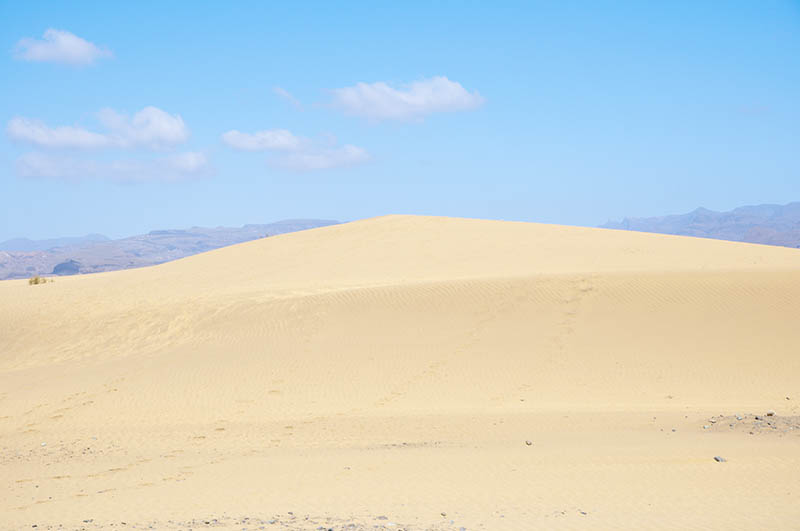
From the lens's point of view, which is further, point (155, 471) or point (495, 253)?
point (495, 253)

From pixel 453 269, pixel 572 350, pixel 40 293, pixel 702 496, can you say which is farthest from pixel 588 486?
pixel 40 293

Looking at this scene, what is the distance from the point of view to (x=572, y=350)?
48.1ft

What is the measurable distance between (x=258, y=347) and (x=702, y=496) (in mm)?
11190

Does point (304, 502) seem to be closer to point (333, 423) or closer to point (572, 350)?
point (333, 423)

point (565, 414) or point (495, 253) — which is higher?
point (495, 253)

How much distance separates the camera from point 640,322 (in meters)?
15.9

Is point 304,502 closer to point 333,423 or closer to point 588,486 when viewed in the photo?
point 588,486

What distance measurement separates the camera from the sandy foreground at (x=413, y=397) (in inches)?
261

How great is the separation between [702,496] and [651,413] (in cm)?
426

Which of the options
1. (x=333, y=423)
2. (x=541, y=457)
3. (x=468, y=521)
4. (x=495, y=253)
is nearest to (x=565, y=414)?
(x=541, y=457)

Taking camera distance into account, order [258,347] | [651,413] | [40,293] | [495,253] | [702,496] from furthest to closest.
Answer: [495,253]
[40,293]
[258,347]
[651,413]
[702,496]

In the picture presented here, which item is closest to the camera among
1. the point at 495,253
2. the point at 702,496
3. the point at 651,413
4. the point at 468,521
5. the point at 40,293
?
the point at 468,521

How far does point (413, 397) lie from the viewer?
1238 cm

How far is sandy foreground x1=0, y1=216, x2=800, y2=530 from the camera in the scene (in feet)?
21.8
